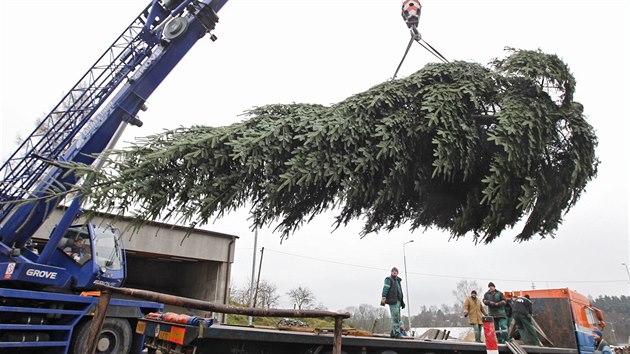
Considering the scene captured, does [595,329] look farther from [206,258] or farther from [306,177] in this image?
[206,258]

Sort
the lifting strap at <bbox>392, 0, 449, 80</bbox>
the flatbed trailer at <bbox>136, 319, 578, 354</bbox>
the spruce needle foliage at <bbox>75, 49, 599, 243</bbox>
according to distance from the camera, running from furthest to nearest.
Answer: the lifting strap at <bbox>392, 0, 449, 80</bbox>
the flatbed trailer at <bbox>136, 319, 578, 354</bbox>
the spruce needle foliage at <bbox>75, 49, 599, 243</bbox>

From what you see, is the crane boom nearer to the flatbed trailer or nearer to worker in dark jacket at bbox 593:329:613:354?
the flatbed trailer

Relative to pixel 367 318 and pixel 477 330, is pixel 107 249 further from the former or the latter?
pixel 367 318

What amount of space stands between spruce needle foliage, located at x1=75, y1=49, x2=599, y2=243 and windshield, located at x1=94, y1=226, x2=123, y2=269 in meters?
5.64

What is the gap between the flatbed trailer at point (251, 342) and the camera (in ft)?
15.3

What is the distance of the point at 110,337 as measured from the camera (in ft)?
26.3

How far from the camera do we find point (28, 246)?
8.80m

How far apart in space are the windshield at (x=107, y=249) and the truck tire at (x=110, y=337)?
137 centimetres

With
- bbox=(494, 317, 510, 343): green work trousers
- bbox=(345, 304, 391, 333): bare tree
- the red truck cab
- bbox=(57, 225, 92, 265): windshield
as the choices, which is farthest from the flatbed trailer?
bbox=(345, 304, 391, 333): bare tree

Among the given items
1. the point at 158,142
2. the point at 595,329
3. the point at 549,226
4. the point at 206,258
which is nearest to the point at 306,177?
the point at 158,142

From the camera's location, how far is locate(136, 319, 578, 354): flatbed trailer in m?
4.68

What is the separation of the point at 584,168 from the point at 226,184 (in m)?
4.53

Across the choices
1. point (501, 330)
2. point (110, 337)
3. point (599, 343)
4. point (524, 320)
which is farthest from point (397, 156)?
point (599, 343)

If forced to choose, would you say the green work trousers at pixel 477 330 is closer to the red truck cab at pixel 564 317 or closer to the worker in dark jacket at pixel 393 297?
the red truck cab at pixel 564 317
